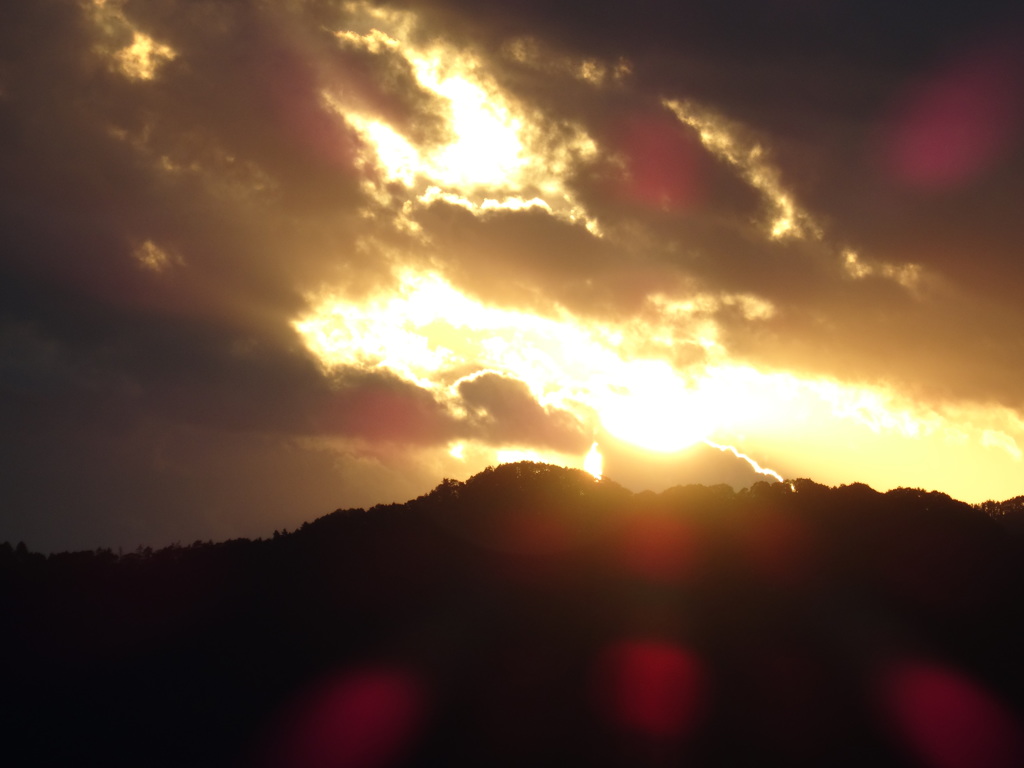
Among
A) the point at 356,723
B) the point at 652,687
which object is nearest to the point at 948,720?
the point at 652,687

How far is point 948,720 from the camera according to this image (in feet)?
165

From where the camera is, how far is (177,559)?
80.4 metres

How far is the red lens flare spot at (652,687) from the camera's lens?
52000 millimetres

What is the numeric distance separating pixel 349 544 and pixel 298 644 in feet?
33.8

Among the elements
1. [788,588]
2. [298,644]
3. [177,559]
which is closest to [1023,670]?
[788,588]

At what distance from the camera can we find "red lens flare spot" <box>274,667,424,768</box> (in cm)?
5519

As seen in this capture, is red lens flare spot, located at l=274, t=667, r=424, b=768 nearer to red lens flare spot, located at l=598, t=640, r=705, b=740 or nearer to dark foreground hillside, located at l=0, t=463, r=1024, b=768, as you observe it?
dark foreground hillside, located at l=0, t=463, r=1024, b=768

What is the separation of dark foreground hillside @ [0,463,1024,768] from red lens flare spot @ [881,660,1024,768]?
0.37 ft

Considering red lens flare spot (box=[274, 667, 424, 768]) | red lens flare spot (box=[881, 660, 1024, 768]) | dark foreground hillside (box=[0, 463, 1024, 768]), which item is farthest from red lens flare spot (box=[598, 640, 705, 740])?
red lens flare spot (box=[274, 667, 424, 768])

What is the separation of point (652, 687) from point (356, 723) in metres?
15.5

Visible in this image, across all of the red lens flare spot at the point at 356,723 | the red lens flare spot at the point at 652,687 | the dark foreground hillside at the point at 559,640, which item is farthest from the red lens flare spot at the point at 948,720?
the red lens flare spot at the point at 356,723

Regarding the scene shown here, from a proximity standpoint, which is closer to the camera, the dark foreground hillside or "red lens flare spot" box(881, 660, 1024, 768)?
"red lens flare spot" box(881, 660, 1024, 768)

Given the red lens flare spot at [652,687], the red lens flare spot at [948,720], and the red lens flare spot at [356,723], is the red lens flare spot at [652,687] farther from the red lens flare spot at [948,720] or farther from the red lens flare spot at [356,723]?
the red lens flare spot at [356,723]

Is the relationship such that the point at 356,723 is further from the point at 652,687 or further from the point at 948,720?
the point at 948,720
